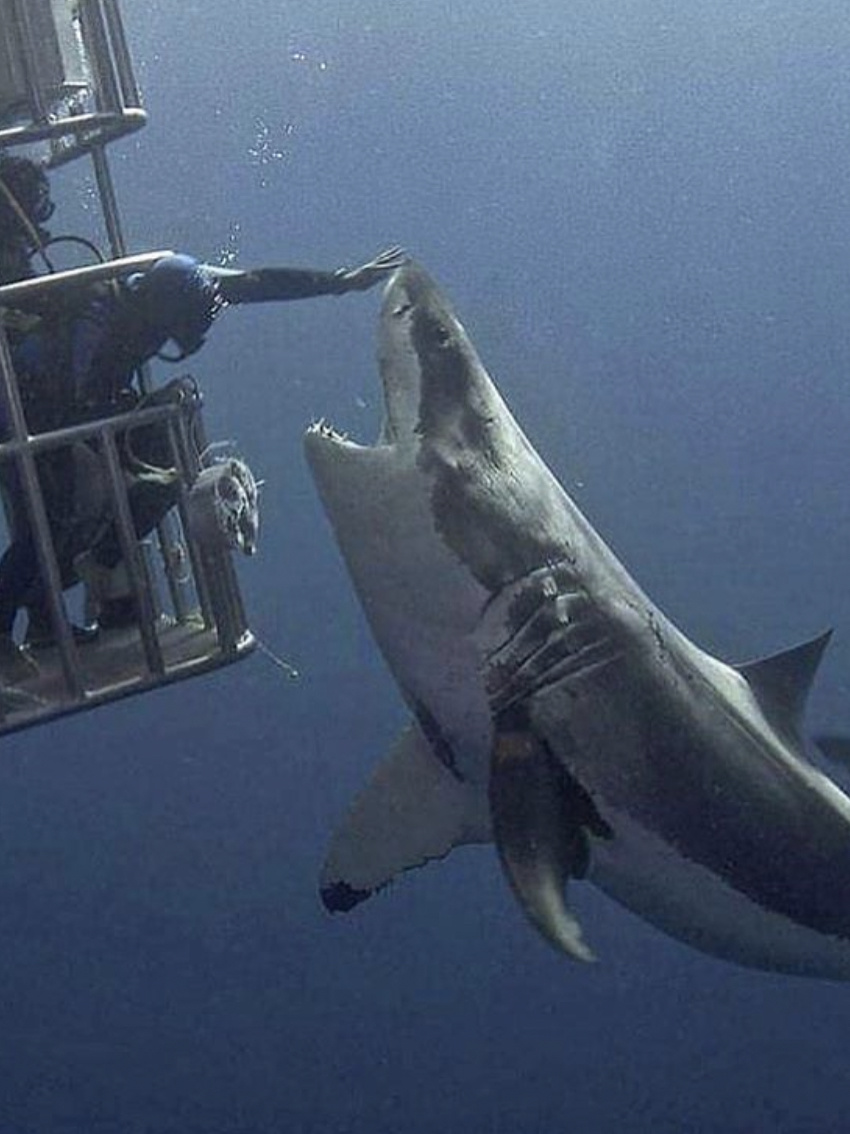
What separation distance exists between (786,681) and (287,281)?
1.72m

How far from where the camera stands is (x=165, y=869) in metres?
15.9

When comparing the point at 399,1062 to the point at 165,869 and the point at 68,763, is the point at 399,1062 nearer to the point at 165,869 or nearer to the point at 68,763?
the point at 165,869

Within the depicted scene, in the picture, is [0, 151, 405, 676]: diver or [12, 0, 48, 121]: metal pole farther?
[0, 151, 405, 676]: diver

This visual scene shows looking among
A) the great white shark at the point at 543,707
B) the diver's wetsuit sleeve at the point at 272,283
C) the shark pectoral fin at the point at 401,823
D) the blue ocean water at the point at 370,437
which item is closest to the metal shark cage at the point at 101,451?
the diver's wetsuit sleeve at the point at 272,283

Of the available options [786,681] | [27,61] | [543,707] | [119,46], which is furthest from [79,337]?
[786,681]

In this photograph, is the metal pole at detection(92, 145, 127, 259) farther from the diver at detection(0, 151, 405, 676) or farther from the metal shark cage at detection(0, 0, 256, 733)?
the diver at detection(0, 151, 405, 676)

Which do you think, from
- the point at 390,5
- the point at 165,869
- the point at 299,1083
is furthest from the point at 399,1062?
the point at 390,5

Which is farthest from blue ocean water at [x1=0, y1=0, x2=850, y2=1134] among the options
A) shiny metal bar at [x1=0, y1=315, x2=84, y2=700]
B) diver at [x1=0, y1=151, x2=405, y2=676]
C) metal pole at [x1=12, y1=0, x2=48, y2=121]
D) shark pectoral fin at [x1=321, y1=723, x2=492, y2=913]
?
metal pole at [x1=12, y1=0, x2=48, y2=121]

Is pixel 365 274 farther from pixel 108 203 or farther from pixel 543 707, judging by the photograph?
pixel 543 707

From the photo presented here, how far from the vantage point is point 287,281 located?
4176mm

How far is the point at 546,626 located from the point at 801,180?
20824 millimetres

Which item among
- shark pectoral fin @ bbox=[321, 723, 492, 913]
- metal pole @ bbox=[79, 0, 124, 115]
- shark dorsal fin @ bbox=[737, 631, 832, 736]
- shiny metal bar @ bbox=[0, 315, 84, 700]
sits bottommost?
shark pectoral fin @ bbox=[321, 723, 492, 913]

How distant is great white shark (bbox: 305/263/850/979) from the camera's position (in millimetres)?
4023

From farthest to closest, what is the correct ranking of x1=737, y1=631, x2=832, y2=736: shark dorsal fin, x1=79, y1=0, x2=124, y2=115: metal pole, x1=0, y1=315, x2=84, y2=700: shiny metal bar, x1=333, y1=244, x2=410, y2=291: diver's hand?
1. x1=737, y1=631, x2=832, y2=736: shark dorsal fin
2. x1=79, y1=0, x2=124, y2=115: metal pole
3. x1=333, y1=244, x2=410, y2=291: diver's hand
4. x1=0, y1=315, x2=84, y2=700: shiny metal bar
